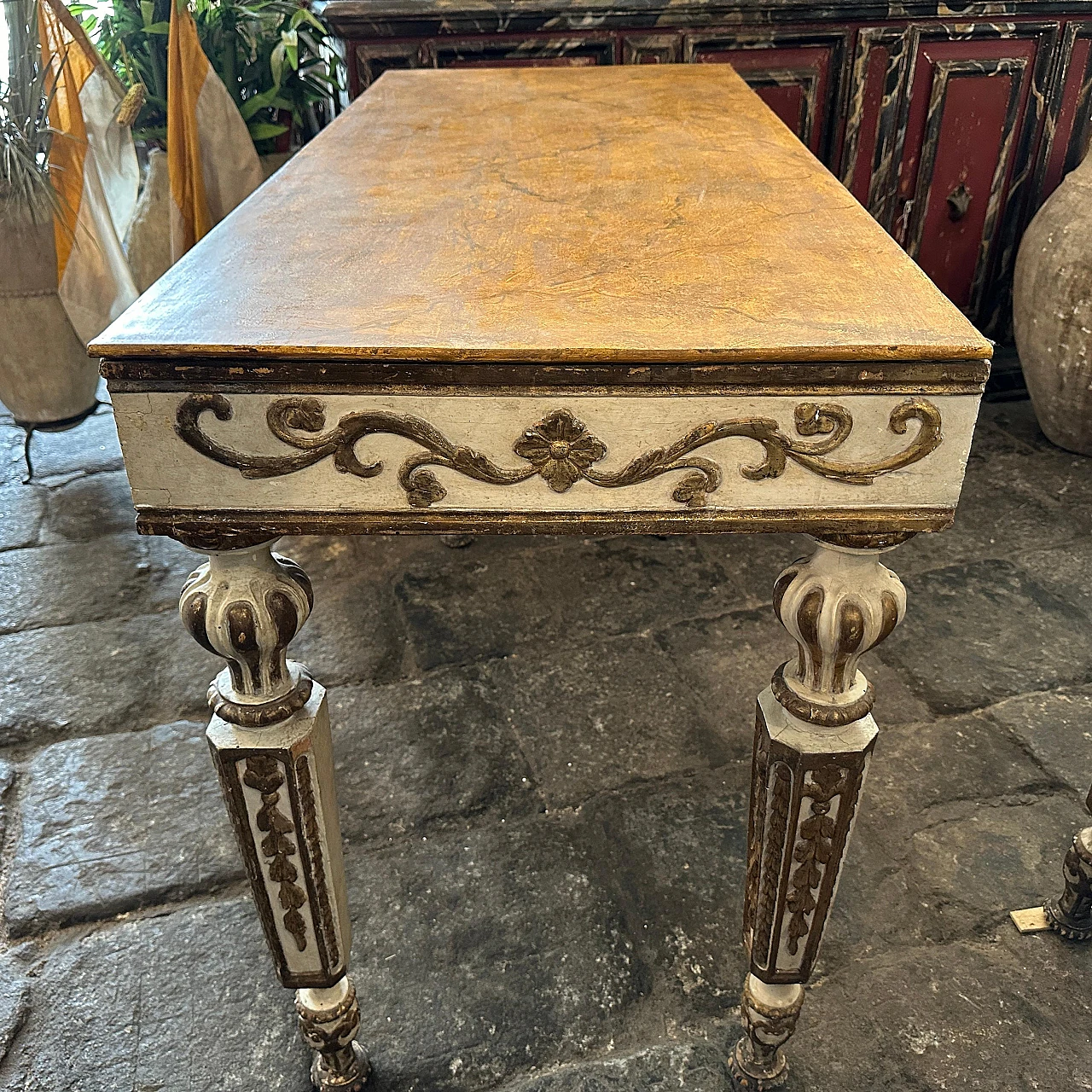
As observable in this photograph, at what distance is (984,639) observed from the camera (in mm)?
1853

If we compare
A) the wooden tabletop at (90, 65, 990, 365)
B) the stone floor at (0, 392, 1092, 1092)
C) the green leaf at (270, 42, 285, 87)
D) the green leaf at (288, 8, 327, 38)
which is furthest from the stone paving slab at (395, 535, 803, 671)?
the green leaf at (288, 8, 327, 38)

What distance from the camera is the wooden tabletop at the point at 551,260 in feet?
2.43

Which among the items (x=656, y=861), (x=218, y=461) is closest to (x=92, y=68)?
(x=218, y=461)

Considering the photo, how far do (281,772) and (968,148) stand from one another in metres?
2.26

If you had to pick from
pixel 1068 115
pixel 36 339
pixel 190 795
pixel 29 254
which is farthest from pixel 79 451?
pixel 1068 115

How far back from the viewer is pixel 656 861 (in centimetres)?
142

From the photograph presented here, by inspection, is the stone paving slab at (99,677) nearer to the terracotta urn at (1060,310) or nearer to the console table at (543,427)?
the console table at (543,427)

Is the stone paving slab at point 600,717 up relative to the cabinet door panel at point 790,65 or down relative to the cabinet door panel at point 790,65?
down

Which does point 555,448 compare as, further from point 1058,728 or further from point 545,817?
point 1058,728

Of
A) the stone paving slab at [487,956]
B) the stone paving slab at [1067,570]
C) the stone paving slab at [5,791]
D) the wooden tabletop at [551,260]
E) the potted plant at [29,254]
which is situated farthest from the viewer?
the potted plant at [29,254]

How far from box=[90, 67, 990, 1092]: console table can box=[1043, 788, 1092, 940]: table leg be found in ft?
1.45

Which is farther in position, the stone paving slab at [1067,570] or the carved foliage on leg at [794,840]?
the stone paving slab at [1067,570]

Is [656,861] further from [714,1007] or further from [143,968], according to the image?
[143,968]

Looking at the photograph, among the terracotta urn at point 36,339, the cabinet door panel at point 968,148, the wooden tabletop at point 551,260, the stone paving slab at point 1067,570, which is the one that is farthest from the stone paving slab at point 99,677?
the cabinet door panel at point 968,148
